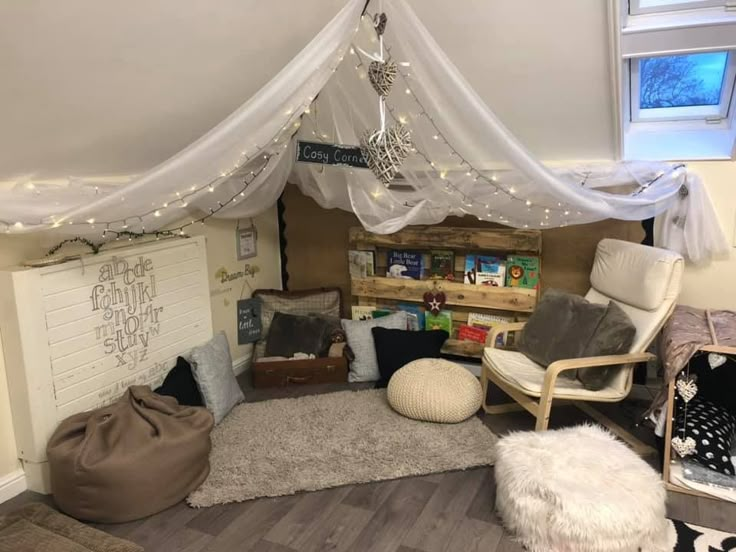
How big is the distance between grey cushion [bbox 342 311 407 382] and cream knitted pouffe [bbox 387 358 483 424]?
19.8 inches

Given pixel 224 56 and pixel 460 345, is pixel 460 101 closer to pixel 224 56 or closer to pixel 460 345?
pixel 224 56

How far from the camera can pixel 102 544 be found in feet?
7.59

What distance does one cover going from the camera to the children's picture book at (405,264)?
13.9 ft

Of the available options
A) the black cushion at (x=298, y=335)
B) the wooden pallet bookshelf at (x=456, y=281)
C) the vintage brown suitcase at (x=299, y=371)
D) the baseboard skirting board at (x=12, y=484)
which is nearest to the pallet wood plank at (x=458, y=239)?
the wooden pallet bookshelf at (x=456, y=281)

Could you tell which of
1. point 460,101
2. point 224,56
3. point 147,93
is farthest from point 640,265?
point 147,93

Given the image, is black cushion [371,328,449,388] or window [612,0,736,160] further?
black cushion [371,328,449,388]

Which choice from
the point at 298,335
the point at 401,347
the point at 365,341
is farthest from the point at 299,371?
the point at 401,347

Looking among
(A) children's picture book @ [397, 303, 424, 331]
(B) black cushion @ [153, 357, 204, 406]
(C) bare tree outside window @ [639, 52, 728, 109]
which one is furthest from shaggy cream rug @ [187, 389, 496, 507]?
(C) bare tree outside window @ [639, 52, 728, 109]

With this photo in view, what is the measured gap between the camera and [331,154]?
276cm

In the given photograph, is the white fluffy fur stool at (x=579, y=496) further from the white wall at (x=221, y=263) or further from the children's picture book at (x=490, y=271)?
the white wall at (x=221, y=263)

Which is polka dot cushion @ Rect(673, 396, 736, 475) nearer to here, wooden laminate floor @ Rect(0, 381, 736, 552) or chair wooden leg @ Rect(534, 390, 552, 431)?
wooden laminate floor @ Rect(0, 381, 736, 552)

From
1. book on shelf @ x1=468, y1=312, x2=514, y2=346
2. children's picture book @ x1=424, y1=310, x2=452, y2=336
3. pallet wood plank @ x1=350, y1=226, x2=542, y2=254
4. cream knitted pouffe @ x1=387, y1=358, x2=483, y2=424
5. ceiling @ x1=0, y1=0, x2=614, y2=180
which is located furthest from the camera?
children's picture book @ x1=424, y1=310, x2=452, y2=336

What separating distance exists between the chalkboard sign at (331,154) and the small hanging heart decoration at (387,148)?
0.81 feet

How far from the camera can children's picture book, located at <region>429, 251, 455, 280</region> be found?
13.6 ft
